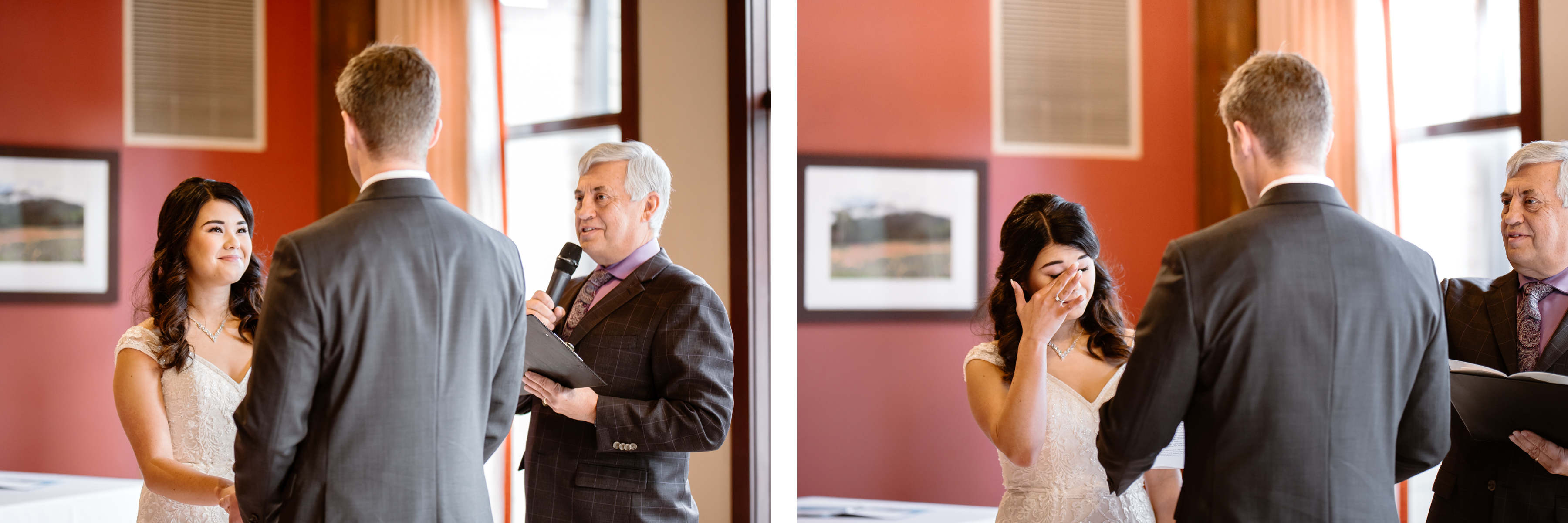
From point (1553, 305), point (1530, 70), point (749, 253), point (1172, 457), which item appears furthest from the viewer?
point (749, 253)

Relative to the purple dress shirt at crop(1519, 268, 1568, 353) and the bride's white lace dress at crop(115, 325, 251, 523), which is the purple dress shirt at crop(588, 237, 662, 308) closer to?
the bride's white lace dress at crop(115, 325, 251, 523)

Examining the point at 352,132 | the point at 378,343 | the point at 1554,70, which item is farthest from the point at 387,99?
the point at 1554,70

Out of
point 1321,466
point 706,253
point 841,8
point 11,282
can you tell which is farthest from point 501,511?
point 1321,466

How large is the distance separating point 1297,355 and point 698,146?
9.99 ft

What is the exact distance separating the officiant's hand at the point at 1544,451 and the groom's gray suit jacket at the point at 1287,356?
840 millimetres

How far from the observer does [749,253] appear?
4137 millimetres

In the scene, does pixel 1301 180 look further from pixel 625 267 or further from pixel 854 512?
pixel 854 512

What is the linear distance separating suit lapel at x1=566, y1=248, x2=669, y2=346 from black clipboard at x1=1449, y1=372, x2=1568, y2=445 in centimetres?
184

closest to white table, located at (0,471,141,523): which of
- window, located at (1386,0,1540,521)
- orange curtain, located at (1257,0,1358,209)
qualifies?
orange curtain, located at (1257,0,1358,209)

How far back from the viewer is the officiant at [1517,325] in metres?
2.28

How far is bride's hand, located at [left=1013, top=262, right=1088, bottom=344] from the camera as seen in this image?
2.10 metres

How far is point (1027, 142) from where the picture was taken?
4.52 metres

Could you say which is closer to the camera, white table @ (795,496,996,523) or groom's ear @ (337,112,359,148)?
groom's ear @ (337,112,359,148)

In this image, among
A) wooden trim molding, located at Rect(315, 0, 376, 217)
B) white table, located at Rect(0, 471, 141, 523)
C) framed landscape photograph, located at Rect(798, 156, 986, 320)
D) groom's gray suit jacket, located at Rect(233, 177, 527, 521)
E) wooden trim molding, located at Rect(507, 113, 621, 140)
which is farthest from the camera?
wooden trim molding, located at Rect(315, 0, 376, 217)
